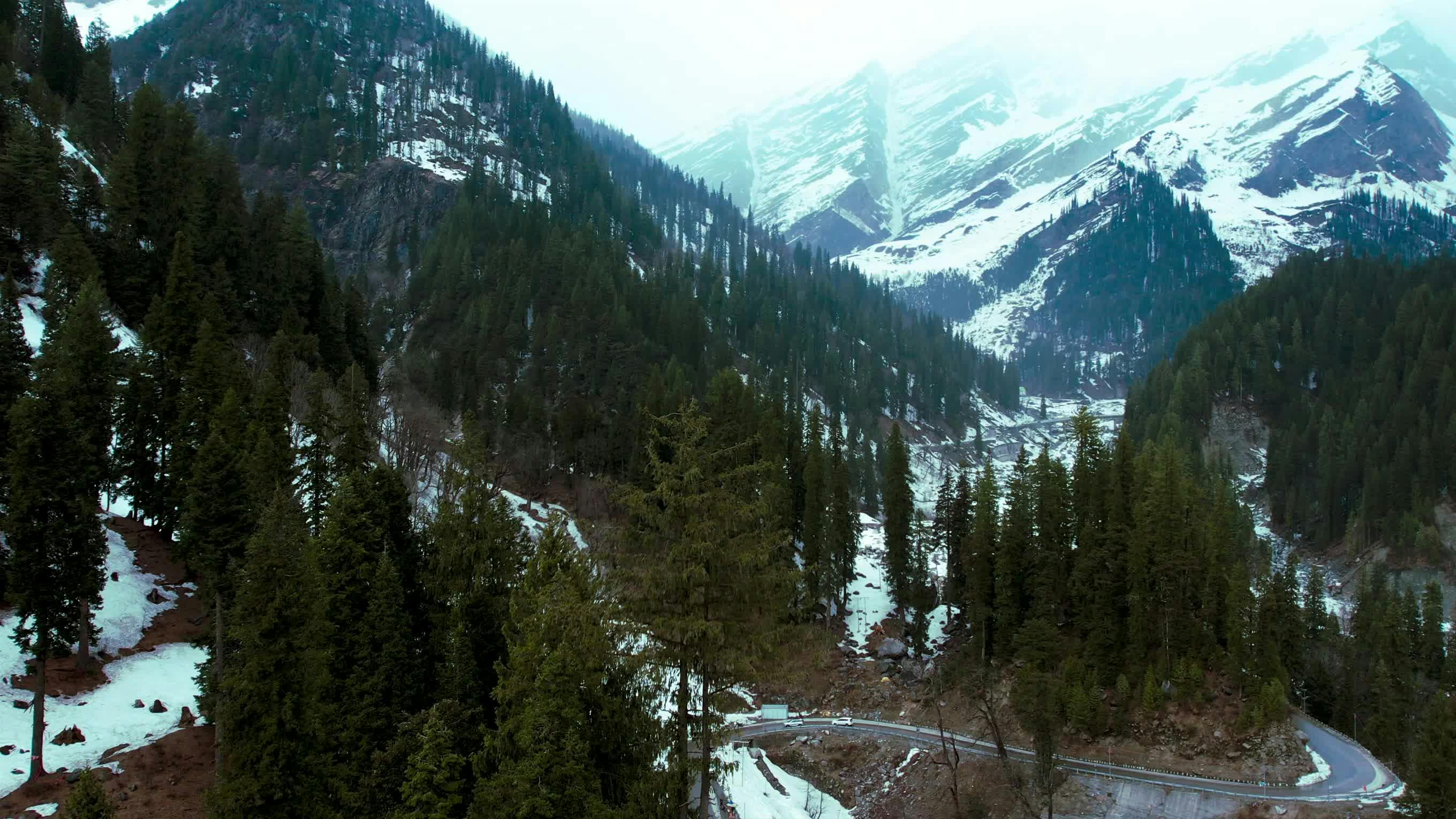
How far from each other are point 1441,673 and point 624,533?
9257 centimetres

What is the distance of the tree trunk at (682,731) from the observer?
66.7 ft

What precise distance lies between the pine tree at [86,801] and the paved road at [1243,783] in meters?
28.6

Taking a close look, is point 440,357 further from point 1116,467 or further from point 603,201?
point 603,201

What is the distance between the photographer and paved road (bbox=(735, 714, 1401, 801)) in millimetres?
43688

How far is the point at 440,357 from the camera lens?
96.4m

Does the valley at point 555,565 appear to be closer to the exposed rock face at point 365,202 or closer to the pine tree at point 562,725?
the pine tree at point 562,725

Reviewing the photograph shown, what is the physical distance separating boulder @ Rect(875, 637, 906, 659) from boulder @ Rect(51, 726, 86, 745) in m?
53.7

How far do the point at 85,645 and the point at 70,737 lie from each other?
5682mm

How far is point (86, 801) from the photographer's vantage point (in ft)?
58.0

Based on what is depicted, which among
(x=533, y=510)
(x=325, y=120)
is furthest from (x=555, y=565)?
(x=325, y=120)

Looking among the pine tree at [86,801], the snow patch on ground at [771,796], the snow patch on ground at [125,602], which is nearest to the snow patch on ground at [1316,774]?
the snow patch on ground at [771,796]

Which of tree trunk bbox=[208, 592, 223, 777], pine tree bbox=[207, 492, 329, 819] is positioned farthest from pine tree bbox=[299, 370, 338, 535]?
pine tree bbox=[207, 492, 329, 819]

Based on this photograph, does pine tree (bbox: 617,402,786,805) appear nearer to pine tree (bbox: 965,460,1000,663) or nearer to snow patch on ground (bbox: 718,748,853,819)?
snow patch on ground (bbox: 718,748,853,819)

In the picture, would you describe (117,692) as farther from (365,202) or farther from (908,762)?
(365,202)
